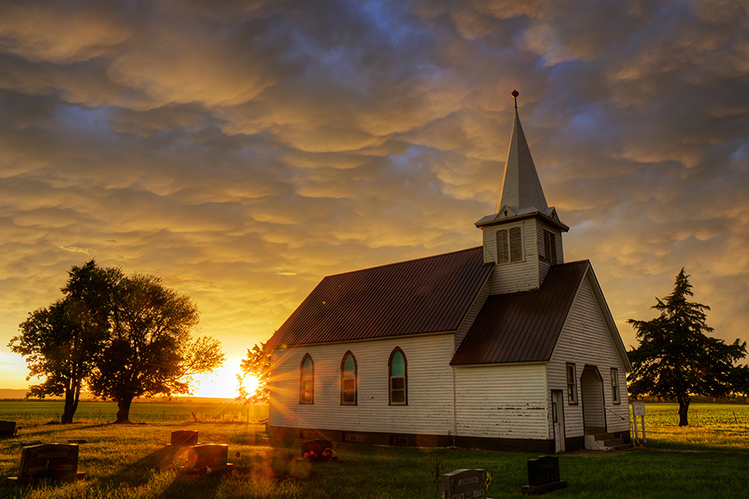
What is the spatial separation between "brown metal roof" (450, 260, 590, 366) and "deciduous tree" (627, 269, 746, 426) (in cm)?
2021

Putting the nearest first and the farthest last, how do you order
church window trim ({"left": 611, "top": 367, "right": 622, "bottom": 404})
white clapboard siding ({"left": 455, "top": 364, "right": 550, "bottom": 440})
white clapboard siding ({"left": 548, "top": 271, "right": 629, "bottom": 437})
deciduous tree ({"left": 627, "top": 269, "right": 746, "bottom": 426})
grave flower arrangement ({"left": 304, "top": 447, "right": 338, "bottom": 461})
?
grave flower arrangement ({"left": 304, "top": 447, "right": 338, "bottom": 461}) < white clapboard siding ({"left": 455, "top": 364, "right": 550, "bottom": 440}) < white clapboard siding ({"left": 548, "top": 271, "right": 629, "bottom": 437}) < church window trim ({"left": 611, "top": 367, "right": 622, "bottom": 404}) < deciduous tree ({"left": 627, "top": 269, "right": 746, "bottom": 426})

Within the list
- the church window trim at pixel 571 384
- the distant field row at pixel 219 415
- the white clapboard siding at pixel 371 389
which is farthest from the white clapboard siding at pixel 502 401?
the distant field row at pixel 219 415

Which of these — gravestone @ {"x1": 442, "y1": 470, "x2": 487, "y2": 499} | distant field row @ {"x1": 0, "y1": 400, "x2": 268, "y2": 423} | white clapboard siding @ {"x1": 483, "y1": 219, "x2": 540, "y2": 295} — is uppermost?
white clapboard siding @ {"x1": 483, "y1": 219, "x2": 540, "y2": 295}

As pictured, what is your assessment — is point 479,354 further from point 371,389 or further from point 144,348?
point 144,348

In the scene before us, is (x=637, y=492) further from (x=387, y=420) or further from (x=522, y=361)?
(x=387, y=420)

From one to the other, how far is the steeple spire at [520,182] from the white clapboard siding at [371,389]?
878 cm

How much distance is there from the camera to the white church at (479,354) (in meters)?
24.2

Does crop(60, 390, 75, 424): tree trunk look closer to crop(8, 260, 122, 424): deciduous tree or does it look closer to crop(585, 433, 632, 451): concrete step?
crop(8, 260, 122, 424): deciduous tree

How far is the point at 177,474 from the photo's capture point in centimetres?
1543

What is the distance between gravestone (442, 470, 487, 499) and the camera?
411 inches

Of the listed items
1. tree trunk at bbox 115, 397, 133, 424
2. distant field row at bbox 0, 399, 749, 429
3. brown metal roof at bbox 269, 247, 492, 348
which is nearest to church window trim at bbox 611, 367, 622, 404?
brown metal roof at bbox 269, 247, 492, 348

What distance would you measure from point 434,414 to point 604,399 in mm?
9000

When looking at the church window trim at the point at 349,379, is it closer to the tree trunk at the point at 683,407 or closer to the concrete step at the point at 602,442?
the concrete step at the point at 602,442

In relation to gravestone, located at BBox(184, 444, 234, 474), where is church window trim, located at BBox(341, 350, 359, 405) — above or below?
above
